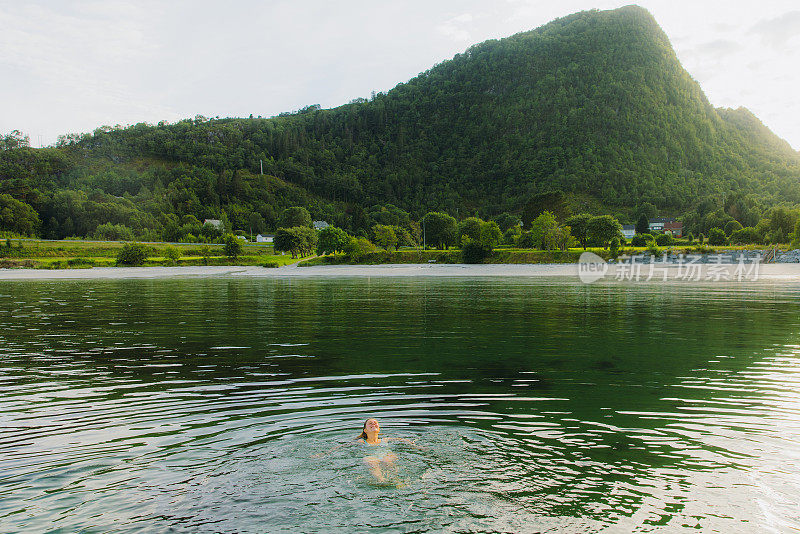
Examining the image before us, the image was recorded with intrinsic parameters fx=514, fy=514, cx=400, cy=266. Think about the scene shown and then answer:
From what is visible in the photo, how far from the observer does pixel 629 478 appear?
30.1 ft

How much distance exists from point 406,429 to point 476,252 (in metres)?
111

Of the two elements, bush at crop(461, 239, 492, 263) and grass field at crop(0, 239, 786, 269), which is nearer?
grass field at crop(0, 239, 786, 269)

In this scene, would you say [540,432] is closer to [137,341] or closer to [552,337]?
[552,337]

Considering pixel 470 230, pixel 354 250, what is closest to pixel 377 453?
pixel 354 250

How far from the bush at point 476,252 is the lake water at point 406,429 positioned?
93468 mm

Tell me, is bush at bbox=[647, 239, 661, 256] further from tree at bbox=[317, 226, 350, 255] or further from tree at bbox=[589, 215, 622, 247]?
tree at bbox=[317, 226, 350, 255]

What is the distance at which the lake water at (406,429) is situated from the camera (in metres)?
7.96

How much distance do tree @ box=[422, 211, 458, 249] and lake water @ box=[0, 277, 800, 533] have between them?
122057 millimetres

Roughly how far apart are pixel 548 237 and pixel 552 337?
333 ft

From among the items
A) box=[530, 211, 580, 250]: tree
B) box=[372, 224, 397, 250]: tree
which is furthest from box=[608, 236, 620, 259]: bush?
box=[372, 224, 397, 250]: tree

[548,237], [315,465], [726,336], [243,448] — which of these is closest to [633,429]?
[315,465]

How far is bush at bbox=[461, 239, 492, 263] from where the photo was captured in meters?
121

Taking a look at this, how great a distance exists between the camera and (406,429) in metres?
11.9

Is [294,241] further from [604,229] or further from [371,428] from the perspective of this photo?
[371,428]
